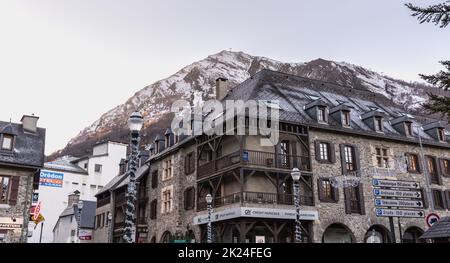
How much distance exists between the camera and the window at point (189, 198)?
1108 inches

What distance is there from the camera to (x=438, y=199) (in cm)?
2898

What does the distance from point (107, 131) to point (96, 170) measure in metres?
71.9

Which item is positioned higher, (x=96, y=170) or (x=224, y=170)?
(x=96, y=170)

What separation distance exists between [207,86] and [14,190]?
420 feet

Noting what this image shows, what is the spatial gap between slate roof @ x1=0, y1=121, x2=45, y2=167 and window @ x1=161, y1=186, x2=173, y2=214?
29.5 feet

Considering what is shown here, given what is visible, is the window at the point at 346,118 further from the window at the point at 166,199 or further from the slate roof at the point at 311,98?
the window at the point at 166,199

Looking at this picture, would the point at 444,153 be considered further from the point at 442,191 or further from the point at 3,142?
the point at 3,142

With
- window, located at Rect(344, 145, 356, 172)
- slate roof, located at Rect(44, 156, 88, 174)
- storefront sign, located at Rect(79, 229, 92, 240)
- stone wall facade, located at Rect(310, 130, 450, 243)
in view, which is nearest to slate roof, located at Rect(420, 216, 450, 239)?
stone wall facade, located at Rect(310, 130, 450, 243)

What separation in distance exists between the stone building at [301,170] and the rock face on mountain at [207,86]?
8472 cm

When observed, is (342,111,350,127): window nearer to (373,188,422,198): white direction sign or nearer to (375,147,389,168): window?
(375,147,389,168): window

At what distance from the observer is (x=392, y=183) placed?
11727 mm
